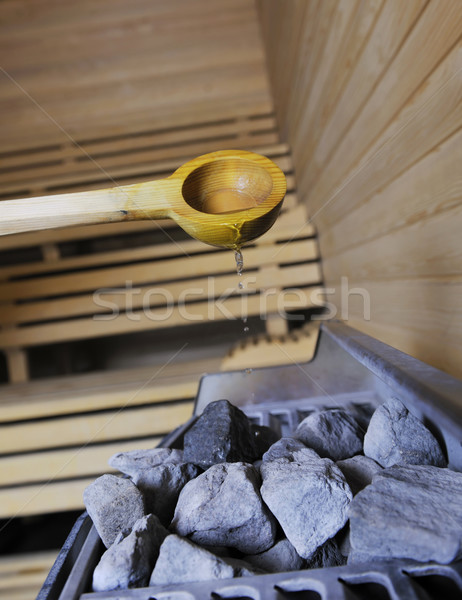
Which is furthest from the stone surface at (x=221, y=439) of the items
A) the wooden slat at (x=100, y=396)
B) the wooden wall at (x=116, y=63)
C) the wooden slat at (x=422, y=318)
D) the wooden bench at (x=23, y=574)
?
the wooden wall at (x=116, y=63)

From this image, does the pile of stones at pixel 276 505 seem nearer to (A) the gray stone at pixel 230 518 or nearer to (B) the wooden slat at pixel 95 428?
(A) the gray stone at pixel 230 518

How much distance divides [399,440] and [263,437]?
0.91 ft

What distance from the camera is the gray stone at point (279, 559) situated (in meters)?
0.52

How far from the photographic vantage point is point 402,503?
46 centimetres

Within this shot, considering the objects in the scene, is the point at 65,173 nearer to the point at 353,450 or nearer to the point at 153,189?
the point at 153,189

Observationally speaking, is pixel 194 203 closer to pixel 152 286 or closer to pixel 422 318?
pixel 422 318

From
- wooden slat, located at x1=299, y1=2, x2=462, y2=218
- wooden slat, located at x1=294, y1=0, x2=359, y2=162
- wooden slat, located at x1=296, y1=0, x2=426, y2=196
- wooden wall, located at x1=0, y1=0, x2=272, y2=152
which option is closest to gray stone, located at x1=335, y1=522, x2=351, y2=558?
wooden slat, located at x1=299, y1=2, x2=462, y2=218

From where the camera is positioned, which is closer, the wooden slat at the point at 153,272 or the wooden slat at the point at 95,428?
the wooden slat at the point at 95,428

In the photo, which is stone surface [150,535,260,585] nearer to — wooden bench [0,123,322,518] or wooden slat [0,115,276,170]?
wooden bench [0,123,322,518]

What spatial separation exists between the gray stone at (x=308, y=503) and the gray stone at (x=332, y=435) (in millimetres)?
151

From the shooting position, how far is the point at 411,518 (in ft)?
1.44

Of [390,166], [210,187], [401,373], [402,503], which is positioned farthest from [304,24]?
[402,503]

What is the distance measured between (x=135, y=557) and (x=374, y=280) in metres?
1.12

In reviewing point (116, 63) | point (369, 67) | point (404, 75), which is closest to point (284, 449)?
point (404, 75)
